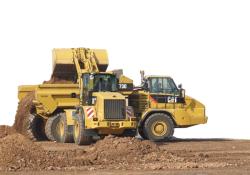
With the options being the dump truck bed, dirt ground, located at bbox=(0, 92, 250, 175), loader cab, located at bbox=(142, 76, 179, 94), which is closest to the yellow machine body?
loader cab, located at bbox=(142, 76, 179, 94)

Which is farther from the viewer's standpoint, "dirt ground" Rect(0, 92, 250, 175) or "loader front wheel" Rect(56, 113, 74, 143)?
"loader front wheel" Rect(56, 113, 74, 143)

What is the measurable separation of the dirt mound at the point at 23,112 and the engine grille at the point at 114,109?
677 cm

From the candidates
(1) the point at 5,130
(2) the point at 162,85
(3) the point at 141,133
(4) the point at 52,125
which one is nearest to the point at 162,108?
(2) the point at 162,85

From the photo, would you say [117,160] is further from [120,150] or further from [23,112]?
[23,112]

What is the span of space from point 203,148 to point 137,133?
4.26 m

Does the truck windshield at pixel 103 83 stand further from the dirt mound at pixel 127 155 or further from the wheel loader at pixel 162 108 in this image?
the dirt mound at pixel 127 155

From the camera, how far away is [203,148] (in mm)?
28062

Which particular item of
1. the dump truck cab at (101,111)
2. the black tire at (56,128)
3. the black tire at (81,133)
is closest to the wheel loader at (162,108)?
the dump truck cab at (101,111)

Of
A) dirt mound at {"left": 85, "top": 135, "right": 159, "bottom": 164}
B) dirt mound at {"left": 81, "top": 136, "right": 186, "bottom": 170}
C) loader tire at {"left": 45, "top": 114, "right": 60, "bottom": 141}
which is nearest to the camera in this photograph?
dirt mound at {"left": 81, "top": 136, "right": 186, "bottom": 170}

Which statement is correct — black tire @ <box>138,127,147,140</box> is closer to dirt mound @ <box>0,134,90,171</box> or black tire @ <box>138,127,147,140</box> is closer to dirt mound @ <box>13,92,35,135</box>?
dirt mound @ <box>13,92,35,135</box>

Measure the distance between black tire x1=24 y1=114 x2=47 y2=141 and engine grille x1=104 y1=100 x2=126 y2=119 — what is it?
23.3 feet

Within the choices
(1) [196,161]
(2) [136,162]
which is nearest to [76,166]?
(2) [136,162]

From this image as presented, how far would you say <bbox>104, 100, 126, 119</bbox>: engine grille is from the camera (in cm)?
2875

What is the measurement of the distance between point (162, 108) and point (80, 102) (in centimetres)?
399
